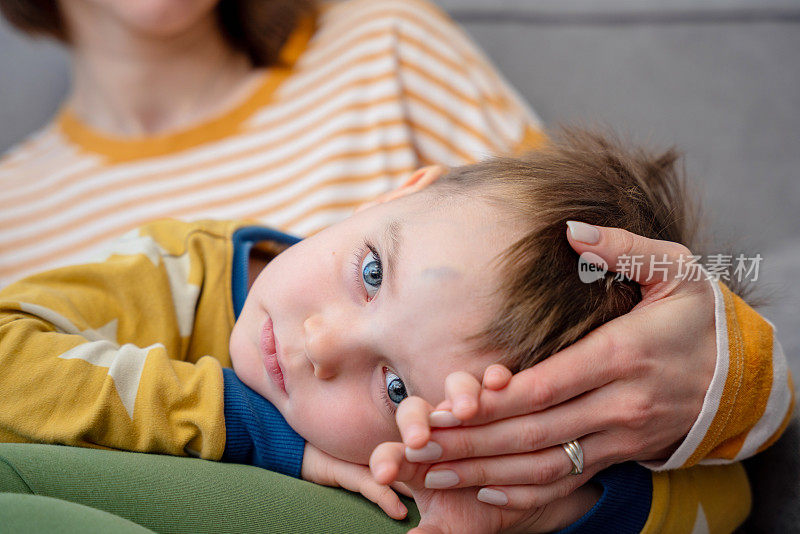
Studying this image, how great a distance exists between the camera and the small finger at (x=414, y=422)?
0.54m

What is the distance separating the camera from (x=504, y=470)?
0.62m

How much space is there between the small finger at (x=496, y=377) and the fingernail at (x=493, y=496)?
0.11m

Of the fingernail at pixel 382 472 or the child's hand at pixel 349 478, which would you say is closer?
the fingernail at pixel 382 472

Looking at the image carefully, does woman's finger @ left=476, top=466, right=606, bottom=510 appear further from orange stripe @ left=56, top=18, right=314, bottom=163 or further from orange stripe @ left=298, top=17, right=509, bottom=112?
orange stripe @ left=56, top=18, right=314, bottom=163

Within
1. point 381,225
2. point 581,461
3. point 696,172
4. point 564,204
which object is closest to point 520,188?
point 564,204

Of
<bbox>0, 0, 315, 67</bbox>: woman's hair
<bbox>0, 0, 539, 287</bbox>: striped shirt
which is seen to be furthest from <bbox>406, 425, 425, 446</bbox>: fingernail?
<bbox>0, 0, 315, 67</bbox>: woman's hair

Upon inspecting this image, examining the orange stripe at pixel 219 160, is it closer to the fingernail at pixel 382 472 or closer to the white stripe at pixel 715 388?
the white stripe at pixel 715 388

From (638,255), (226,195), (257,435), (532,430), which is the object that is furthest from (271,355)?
(226,195)

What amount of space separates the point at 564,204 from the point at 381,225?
0.20 metres

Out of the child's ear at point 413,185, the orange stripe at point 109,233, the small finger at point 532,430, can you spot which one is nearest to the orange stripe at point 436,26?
the orange stripe at point 109,233

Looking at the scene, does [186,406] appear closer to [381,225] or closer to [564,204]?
[381,225]

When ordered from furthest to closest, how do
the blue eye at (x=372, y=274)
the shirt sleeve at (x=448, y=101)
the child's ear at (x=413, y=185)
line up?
the shirt sleeve at (x=448, y=101)
the child's ear at (x=413, y=185)
the blue eye at (x=372, y=274)

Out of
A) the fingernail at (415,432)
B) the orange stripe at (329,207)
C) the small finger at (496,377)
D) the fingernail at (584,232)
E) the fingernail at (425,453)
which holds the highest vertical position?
the fingernail at (584,232)

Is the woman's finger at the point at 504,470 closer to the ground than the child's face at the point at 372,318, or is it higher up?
closer to the ground
